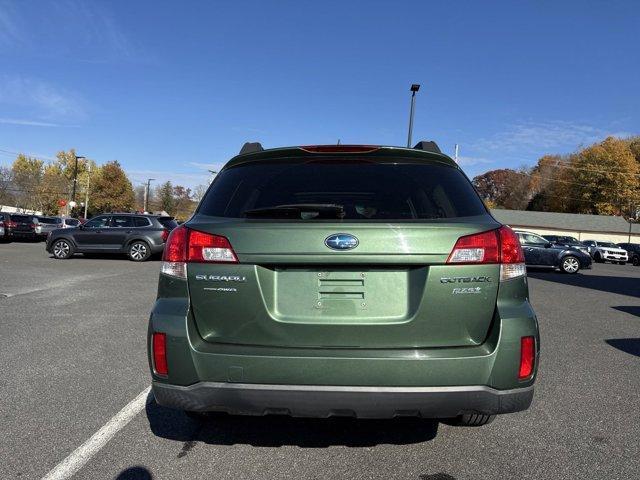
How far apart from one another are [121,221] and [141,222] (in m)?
0.72

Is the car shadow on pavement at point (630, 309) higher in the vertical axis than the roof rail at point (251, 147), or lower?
lower

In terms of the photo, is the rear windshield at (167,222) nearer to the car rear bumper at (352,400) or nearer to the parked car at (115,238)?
the parked car at (115,238)

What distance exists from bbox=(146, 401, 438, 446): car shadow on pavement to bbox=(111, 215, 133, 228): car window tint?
16.3 metres

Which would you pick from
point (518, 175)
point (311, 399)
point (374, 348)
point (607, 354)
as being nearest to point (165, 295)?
point (311, 399)

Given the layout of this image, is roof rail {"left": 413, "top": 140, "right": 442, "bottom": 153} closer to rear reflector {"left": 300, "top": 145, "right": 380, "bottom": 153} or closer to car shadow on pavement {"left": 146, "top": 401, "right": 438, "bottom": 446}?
rear reflector {"left": 300, "top": 145, "right": 380, "bottom": 153}

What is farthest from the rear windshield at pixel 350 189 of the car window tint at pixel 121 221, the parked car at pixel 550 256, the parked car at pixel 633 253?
the parked car at pixel 633 253

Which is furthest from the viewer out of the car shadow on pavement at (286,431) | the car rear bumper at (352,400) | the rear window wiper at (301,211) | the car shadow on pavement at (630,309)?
the car shadow on pavement at (630,309)

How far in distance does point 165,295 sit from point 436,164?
1.72 metres

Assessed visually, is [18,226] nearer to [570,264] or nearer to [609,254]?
[570,264]

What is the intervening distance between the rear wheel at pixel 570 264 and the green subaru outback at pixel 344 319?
18865 millimetres

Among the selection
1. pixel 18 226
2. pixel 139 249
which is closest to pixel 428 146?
pixel 139 249

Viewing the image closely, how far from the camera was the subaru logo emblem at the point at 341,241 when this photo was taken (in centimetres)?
256

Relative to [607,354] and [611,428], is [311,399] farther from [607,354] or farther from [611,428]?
[607,354]

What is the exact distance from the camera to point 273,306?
2.58m
